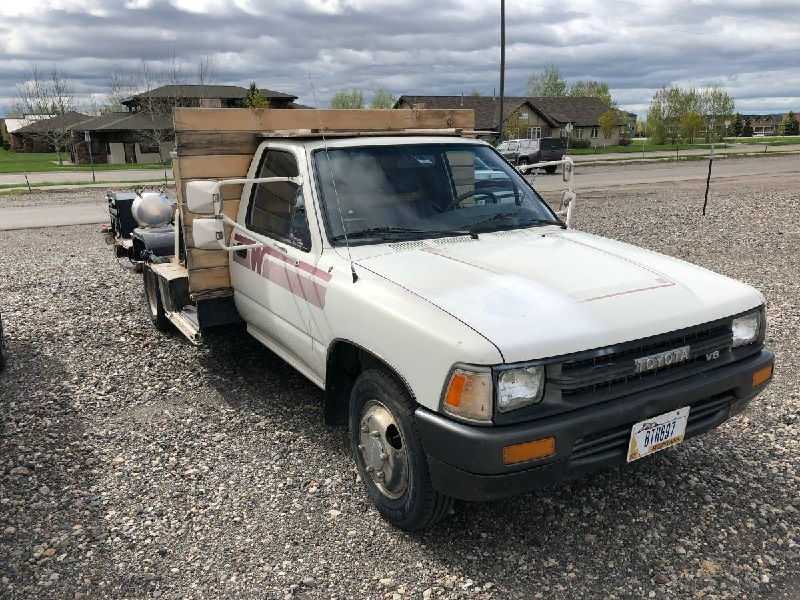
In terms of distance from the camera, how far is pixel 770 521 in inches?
136

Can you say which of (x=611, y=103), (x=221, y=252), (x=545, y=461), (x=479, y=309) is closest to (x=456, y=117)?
(x=221, y=252)

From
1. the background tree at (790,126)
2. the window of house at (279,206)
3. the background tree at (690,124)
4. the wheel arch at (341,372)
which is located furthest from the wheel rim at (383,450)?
the background tree at (790,126)

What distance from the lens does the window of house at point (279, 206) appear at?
416cm

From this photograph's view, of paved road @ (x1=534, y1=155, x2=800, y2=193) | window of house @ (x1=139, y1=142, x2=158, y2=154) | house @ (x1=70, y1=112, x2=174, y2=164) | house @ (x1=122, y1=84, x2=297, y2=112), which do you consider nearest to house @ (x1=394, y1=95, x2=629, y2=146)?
house @ (x1=122, y1=84, x2=297, y2=112)

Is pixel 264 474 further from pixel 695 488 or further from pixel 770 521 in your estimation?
pixel 770 521

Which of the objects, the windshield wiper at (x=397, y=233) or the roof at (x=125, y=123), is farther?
the roof at (x=125, y=123)

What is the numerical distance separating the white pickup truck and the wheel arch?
0.01m

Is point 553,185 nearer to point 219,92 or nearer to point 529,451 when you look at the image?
point 529,451

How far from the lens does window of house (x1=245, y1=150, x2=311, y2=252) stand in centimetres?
416

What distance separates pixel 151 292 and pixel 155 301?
6.6 inches

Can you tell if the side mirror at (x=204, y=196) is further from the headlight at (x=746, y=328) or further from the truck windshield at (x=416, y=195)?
the headlight at (x=746, y=328)

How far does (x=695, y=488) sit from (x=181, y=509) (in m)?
2.91

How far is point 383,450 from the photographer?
11.1 ft

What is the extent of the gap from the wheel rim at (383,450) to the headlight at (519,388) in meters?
0.64
